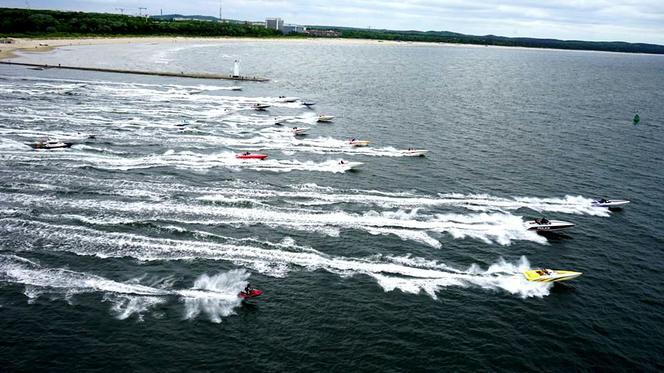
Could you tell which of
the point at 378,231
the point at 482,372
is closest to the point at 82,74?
the point at 378,231

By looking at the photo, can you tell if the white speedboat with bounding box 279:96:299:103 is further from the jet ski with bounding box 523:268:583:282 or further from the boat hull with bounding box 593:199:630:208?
the jet ski with bounding box 523:268:583:282

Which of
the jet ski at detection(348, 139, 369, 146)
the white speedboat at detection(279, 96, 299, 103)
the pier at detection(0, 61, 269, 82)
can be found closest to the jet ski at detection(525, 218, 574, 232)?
the jet ski at detection(348, 139, 369, 146)

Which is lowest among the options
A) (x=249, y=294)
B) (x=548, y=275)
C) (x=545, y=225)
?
(x=249, y=294)


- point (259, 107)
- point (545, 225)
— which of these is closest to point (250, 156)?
point (545, 225)

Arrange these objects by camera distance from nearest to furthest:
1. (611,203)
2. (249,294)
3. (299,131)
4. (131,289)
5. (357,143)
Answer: (249,294) < (131,289) < (611,203) < (357,143) < (299,131)

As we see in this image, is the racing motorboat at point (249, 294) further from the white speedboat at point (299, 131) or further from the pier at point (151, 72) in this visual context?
the pier at point (151, 72)

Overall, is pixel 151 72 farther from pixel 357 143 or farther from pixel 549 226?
pixel 549 226
